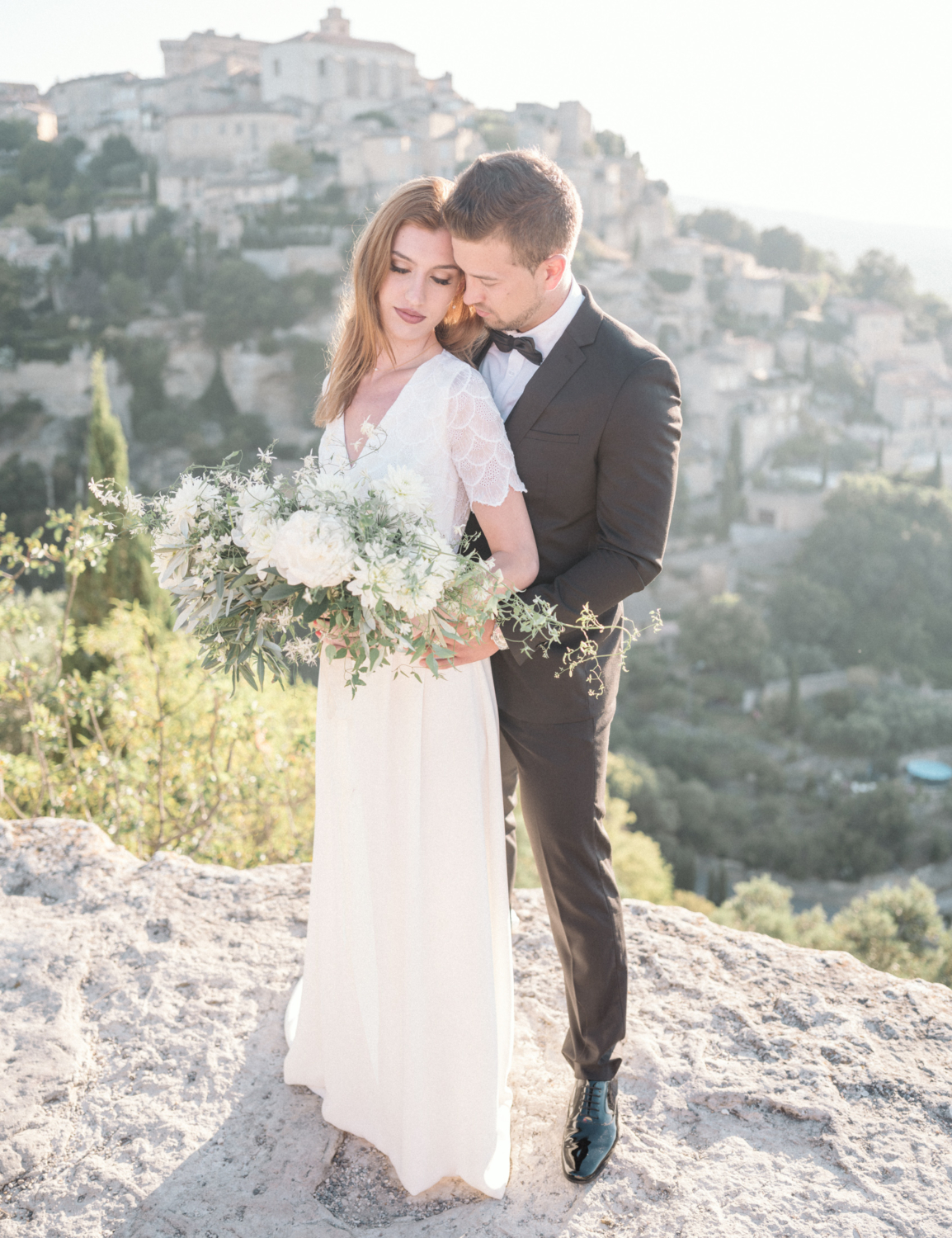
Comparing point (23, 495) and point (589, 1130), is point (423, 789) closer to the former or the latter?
point (589, 1130)

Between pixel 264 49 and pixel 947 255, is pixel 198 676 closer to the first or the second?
pixel 264 49

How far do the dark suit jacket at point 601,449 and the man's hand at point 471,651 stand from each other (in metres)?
0.06

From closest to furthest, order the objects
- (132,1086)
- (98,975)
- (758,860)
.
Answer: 1. (132,1086)
2. (98,975)
3. (758,860)

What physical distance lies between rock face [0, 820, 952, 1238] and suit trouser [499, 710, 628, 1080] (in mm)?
193

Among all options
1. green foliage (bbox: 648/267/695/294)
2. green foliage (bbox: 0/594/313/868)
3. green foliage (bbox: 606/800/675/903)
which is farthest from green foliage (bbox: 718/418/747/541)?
green foliage (bbox: 0/594/313/868)


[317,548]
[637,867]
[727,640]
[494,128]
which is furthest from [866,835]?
[494,128]

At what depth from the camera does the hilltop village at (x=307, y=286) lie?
27.5 meters

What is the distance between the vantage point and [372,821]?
1.58 metres

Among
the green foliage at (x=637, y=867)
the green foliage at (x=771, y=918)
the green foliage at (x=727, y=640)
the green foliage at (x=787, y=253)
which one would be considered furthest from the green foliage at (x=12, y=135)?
the green foliage at (x=771, y=918)

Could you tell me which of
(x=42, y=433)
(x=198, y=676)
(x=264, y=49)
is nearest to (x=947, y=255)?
(x=264, y=49)

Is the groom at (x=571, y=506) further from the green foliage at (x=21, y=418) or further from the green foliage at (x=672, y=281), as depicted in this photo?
the green foliage at (x=672, y=281)

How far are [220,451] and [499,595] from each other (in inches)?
1025

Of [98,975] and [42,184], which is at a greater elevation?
[42,184]

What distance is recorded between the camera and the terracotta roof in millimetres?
36938
